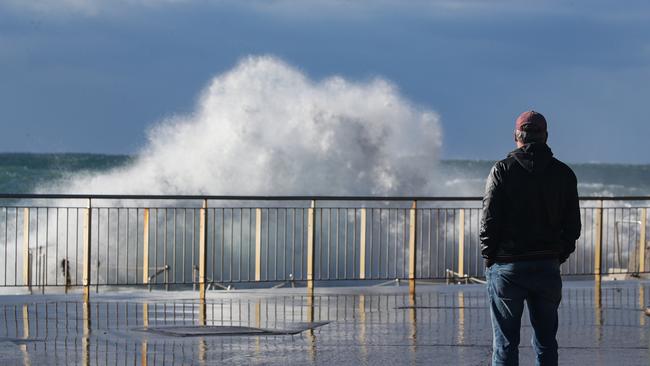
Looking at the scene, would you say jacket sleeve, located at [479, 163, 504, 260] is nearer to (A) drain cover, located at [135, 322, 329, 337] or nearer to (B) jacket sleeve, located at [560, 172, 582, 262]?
(B) jacket sleeve, located at [560, 172, 582, 262]

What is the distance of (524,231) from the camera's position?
6.73m

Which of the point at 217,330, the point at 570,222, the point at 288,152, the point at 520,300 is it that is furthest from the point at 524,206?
the point at 288,152

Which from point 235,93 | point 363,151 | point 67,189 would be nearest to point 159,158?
point 235,93

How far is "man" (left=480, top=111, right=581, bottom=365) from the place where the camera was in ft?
22.0

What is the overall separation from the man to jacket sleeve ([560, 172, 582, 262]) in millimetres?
25

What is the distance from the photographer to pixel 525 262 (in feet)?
22.0

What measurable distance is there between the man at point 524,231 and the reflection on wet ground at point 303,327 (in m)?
2.53

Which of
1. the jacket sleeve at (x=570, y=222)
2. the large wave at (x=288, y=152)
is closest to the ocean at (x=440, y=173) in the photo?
the large wave at (x=288, y=152)

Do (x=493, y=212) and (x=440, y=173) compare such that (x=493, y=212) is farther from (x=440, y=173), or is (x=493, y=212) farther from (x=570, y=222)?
(x=440, y=173)

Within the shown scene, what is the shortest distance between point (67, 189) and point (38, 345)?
215ft

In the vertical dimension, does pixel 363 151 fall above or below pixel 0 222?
above

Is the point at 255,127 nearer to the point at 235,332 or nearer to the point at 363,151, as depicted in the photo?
the point at 363,151

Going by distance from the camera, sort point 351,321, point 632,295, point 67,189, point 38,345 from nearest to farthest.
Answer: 1. point 38,345
2. point 351,321
3. point 632,295
4. point 67,189

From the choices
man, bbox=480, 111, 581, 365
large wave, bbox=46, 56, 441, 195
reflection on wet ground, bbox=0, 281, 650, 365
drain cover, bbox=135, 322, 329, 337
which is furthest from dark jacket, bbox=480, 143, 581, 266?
large wave, bbox=46, 56, 441, 195
